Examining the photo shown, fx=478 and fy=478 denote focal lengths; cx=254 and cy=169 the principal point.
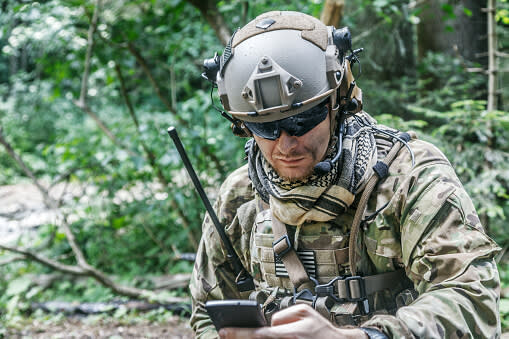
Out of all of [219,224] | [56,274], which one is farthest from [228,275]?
[56,274]

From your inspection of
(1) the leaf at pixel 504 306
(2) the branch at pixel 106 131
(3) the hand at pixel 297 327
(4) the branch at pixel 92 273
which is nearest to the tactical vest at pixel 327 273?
(3) the hand at pixel 297 327

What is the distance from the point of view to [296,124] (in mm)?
1750

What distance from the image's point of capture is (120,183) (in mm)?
5609

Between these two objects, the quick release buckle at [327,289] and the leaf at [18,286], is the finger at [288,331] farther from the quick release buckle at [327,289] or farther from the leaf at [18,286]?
the leaf at [18,286]

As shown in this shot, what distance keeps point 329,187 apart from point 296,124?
28cm

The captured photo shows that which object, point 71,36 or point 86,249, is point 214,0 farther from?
point 86,249

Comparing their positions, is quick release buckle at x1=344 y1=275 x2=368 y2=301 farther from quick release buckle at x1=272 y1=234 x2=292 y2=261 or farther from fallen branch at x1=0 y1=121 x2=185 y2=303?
fallen branch at x1=0 y1=121 x2=185 y2=303

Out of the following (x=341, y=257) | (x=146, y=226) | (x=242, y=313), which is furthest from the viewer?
(x=146, y=226)

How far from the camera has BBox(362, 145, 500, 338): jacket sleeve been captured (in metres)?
1.39

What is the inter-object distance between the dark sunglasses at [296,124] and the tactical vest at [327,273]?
292mm

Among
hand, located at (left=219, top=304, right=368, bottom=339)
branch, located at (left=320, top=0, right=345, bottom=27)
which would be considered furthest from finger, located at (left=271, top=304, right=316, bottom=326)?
branch, located at (left=320, top=0, right=345, bottom=27)

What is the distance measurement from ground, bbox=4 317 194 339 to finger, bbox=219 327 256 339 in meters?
3.10

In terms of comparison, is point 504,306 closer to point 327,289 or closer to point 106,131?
point 327,289

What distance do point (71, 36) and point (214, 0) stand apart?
5.24 ft
